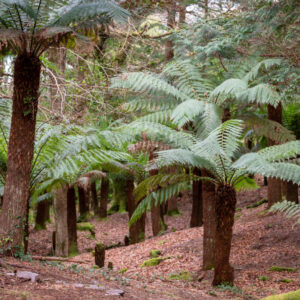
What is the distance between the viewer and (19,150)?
402cm

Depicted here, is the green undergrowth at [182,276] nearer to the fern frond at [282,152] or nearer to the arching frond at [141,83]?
the fern frond at [282,152]

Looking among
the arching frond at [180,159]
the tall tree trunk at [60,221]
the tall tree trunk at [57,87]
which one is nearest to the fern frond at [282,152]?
the arching frond at [180,159]

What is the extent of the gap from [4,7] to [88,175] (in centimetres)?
565

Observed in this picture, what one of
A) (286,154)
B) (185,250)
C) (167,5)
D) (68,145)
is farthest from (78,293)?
(167,5)

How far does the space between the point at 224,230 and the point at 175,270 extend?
177 centimetres

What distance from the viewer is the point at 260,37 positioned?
664 centimetres

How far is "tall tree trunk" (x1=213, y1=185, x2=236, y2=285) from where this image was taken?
5105 millimetres

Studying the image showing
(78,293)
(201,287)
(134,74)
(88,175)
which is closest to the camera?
(78,293)

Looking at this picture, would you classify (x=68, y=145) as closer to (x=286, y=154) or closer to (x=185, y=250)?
(x=286, y=154)

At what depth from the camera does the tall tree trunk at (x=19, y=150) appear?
3.97 m

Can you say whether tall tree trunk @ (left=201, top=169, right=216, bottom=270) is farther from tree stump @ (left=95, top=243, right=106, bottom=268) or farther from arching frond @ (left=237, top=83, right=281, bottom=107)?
tree stump @ (left=95, top=243, right=106, bottom=268)

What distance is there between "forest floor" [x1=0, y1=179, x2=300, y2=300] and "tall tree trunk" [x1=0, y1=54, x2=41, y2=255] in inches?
14.2

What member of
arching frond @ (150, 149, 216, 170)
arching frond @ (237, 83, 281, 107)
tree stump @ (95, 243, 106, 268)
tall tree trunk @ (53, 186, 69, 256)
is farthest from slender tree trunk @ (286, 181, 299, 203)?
tall tree trunk @ (53, 186, 69, 256)

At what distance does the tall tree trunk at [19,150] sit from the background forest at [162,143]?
12 millimetres
